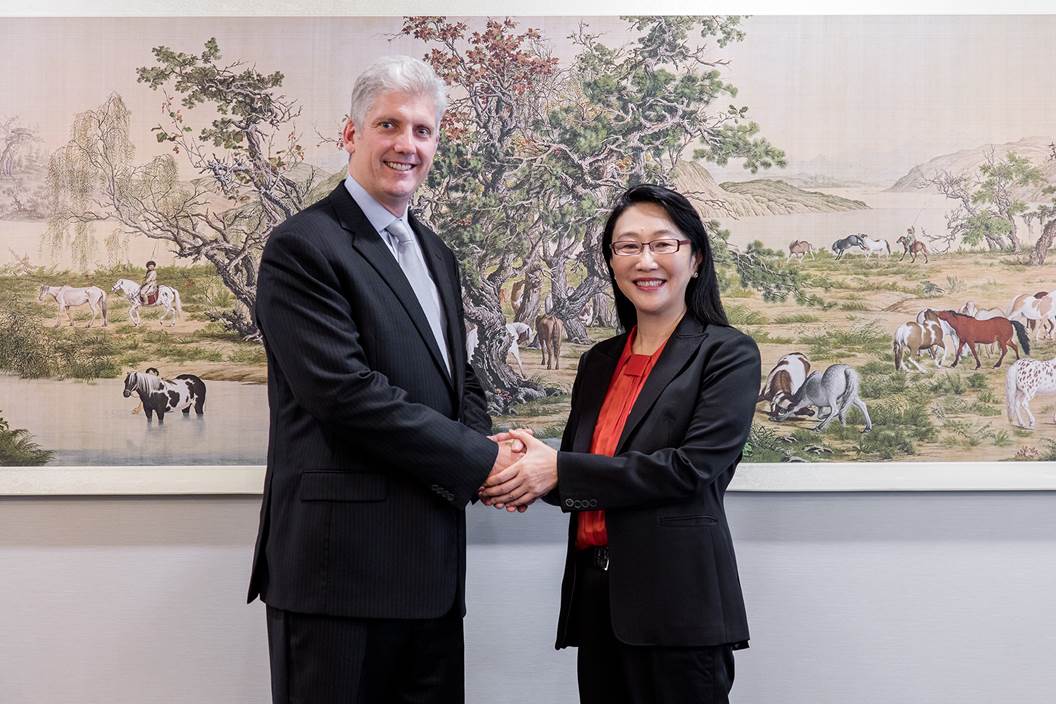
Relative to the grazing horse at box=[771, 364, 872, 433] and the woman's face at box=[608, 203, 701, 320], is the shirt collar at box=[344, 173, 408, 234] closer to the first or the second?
the woman's face at box=[608, 203, 701, 320]

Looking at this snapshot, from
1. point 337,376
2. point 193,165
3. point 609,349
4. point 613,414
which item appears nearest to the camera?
point 337,376

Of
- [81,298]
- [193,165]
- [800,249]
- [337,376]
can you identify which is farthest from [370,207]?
[800,249]

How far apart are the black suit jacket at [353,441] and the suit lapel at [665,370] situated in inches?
11.4

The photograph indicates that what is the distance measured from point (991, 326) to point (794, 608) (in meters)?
0.94

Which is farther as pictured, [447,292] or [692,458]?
[447,292]

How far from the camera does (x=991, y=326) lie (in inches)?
88.4

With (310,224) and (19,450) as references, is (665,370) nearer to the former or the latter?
(310,224)

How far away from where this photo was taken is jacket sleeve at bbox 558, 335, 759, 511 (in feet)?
5.16

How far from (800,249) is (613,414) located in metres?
0.84

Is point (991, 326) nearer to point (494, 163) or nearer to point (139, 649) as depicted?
point (494, 163)

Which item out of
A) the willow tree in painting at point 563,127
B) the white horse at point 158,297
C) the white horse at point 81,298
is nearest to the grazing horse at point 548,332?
the willow tree in painting at point 563,127

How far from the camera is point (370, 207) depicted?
5.62 ft

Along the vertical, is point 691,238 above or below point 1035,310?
above

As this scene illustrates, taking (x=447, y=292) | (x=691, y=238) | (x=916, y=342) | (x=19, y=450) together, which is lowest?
(x=19, y=450)
